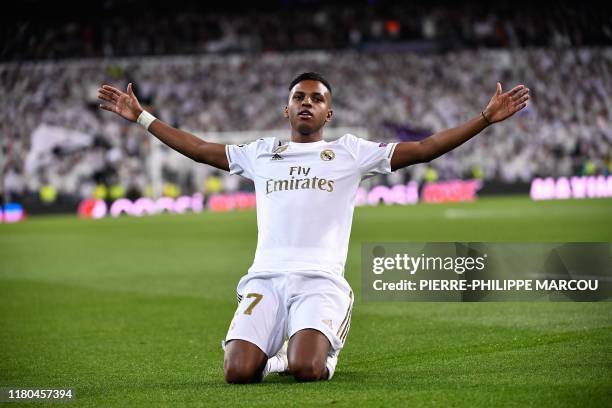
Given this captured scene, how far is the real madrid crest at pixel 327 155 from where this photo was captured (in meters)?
7.14

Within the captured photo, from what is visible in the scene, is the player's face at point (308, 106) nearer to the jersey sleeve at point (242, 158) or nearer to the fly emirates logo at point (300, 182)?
the fly emirates logo at point (300, 182)

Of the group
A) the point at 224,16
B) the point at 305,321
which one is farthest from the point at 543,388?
the point at 224,16

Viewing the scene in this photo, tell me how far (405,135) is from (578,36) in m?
7.20

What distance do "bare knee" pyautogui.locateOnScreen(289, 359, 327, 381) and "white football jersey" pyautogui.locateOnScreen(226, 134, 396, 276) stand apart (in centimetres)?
63

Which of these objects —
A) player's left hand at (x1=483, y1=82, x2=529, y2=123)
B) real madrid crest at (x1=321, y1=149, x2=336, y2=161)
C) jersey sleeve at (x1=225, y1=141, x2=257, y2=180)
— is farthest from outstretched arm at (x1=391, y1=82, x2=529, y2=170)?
jersey sleeve at (x1=225, y1=141, x2=257, y2=180)

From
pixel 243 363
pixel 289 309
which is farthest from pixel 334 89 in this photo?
pixel 243 363

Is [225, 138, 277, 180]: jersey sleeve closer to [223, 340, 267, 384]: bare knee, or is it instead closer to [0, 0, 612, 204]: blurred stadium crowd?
[223, 340, 267, 384]: bare knee

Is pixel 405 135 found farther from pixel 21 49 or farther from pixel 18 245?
pixel 18 245

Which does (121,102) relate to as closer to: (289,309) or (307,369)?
(289,309)

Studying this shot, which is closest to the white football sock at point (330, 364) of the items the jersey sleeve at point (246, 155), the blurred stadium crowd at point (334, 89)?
the jersey sleeve at point (246, 155)

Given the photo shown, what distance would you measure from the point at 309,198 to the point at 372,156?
50 centimetres

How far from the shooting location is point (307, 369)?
6590mm

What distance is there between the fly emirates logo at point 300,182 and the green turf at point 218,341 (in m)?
1.21

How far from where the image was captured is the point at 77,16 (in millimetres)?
41188
